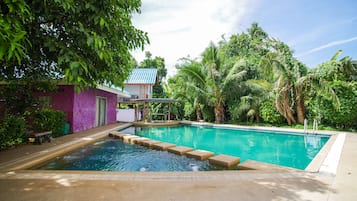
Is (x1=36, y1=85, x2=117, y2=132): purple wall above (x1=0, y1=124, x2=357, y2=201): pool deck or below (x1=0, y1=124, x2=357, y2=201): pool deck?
above

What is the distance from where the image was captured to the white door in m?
11.4

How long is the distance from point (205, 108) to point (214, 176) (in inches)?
510

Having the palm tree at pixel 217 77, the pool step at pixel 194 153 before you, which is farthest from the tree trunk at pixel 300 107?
the pool step at pixel 194 153

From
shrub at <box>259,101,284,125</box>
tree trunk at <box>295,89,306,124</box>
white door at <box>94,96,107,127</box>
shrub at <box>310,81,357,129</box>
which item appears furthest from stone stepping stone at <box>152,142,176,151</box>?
shrub at <box>310,81,357,129</box>

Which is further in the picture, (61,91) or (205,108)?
(205,108)

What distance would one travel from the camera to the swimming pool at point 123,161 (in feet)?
14.4

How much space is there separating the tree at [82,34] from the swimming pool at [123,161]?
2.37 metres

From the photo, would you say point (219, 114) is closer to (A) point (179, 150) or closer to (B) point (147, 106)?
(B) point (147, 106)

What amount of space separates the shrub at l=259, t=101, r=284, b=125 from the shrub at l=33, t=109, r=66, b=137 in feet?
40.0

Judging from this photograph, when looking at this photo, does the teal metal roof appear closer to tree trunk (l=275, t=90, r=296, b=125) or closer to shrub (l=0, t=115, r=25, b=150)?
tree trunk (l=275, t=90, r=296, b=125)

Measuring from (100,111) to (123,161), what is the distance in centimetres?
795

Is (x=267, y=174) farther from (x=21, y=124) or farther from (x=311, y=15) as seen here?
(x=311, y=15)

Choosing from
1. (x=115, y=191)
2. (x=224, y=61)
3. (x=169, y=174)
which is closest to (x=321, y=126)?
(x=224, y=61)

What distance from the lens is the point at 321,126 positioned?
10680 millimetres
